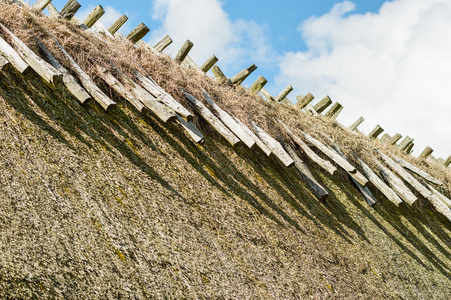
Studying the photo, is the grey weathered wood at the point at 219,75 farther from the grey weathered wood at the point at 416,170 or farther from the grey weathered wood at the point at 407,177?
the grey weathered wood at the point at 416,170

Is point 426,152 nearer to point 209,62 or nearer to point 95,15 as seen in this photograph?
point 209,62

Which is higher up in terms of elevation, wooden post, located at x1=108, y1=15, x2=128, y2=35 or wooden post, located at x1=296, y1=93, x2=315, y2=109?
wooden post, located at x1=296, y1=93, x2=315, y2=109

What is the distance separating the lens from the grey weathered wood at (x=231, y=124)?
4.99m

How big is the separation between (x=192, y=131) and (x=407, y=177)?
4.71 meters

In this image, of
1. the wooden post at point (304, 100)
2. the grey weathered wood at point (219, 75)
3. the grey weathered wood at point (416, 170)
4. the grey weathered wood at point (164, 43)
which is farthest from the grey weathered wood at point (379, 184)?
the grey weathered wood at point (164, 43)

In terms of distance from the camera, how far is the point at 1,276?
81.6 inches

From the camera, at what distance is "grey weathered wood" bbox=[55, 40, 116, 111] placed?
402 cm

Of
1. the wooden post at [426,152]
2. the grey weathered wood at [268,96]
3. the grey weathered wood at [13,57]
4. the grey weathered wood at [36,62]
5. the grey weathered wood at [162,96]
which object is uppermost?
the wooden post at [426,152]

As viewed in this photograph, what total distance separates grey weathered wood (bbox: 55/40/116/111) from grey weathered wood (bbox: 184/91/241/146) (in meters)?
1.37

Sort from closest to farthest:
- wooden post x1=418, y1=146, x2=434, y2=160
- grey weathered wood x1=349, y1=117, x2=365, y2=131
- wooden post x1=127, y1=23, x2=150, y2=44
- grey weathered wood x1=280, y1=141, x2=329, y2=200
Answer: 1. grey weathered wood x1=280, y1=141, x2=329, y2=200
2. wooden post x1=127, y1=23, x2=150, y2=44
3. grey weathered wood x1=349, y1=117, x2=365, y2=131
4. wooden post x1=418, y1=146, x2=434, y2=160

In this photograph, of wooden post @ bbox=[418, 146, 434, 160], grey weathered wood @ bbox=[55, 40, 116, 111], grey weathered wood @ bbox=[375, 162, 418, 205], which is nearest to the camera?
grey weathered wood @ bbox=[55, 40, 116, 111]

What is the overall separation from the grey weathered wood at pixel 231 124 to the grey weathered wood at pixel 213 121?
3.4 inches

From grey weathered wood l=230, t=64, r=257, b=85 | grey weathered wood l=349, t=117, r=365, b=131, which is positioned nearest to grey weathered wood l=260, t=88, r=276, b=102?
grey weathered wood l=230, t=64, r=257, b=85

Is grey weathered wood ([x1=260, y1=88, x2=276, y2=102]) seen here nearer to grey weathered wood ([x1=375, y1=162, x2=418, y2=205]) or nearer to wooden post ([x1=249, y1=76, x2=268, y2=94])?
wooden post ([x1=249, y1=76, x2=268, y2=94])
